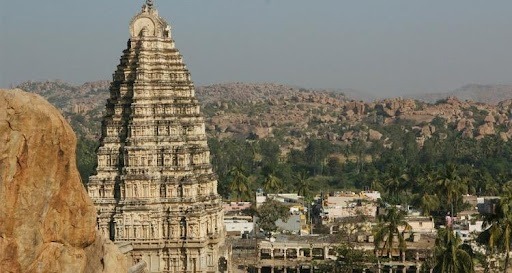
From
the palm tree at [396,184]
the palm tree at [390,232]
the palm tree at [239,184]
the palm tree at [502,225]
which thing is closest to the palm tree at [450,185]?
the palm tree at [396,184]

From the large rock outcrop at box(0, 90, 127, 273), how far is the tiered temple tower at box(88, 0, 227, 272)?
27.3 metres

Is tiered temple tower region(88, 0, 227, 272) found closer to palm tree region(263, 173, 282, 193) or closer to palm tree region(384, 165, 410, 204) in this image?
palm tree region(263, 173, 282, 193)

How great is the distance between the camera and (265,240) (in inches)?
2500

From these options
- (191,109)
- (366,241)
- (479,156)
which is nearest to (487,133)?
(479,156)

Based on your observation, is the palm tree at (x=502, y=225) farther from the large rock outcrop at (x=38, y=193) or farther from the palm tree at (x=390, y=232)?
the large rock outcrop at (x=38, y=193)

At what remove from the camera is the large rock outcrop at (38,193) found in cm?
1559

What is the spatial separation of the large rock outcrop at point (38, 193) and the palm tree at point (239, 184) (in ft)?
228

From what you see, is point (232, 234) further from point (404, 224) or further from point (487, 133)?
point (487, 133)

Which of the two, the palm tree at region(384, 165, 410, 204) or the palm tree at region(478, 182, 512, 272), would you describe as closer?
the palm tree at region(478, 182, 512, 272)

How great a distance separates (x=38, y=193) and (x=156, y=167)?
2957 centimetres

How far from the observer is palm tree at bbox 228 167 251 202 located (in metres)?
87.2

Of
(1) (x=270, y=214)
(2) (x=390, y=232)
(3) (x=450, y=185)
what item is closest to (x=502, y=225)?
(2) (x=390, y=232)

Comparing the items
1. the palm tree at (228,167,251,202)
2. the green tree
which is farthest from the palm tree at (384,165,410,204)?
the green tree

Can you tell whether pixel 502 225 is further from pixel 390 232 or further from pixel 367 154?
pixel 367 154
